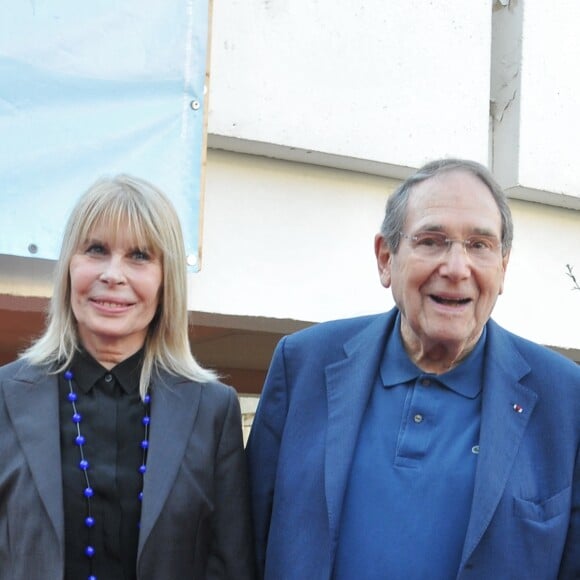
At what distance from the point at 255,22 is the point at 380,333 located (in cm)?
207

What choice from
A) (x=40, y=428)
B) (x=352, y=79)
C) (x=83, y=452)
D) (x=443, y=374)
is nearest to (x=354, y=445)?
(x=443, y=374)

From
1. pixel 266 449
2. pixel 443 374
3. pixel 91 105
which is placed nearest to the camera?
pixel 443 374

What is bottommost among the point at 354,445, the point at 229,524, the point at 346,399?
the point at 229,524

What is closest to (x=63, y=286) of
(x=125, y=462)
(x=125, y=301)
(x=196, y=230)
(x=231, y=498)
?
(x=125, y=301)

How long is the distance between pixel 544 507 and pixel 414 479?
0.30 m

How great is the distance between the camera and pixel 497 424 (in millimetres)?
2402

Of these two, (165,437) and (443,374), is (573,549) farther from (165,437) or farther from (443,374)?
(165,437)

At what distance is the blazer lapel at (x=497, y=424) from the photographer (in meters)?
2.28

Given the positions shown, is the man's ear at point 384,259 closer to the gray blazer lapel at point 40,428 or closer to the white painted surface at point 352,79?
the gray blazer lapel at point 40,428

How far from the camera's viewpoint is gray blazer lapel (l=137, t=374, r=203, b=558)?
7.72 feet

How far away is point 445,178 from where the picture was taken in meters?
2.58

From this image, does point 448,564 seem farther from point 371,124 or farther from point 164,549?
point 371,124

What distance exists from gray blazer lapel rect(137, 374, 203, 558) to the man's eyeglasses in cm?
67

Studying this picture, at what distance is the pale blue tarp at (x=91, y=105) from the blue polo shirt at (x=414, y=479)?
1.68 metres
